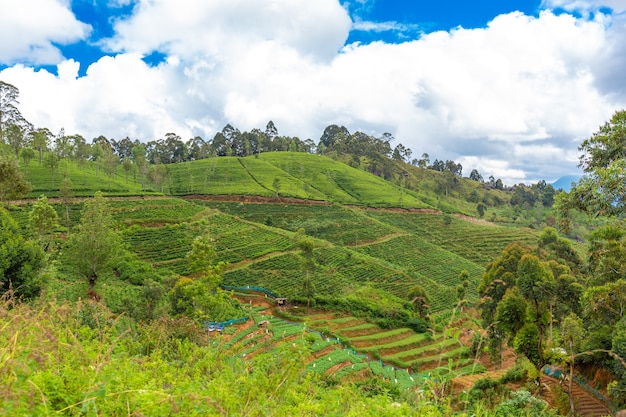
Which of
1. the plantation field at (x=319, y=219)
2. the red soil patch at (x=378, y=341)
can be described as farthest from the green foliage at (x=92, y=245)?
the plantation field at (x=319, y=219)

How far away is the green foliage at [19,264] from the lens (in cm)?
1642

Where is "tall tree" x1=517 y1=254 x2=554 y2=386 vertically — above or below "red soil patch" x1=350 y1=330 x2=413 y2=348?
above

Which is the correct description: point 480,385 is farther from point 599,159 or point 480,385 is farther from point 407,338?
point 407,338

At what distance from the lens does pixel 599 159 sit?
12461 millimetres

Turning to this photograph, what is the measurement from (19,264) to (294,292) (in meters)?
24.3

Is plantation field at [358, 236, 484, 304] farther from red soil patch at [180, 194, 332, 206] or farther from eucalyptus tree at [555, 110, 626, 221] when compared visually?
eucalyptus tree at [555, 110, 626, 221]

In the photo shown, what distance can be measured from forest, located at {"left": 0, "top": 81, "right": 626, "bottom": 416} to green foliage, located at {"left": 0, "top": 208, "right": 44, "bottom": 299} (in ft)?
0.31

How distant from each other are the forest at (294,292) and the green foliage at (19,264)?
0.31ft

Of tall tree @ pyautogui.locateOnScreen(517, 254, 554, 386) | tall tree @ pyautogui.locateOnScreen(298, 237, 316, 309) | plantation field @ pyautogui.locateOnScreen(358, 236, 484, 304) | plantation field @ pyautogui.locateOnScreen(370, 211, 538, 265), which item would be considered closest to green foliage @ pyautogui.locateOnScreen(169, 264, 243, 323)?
tall tree @ pyautogui.locateOnScreen(298, 237, 316, 309)

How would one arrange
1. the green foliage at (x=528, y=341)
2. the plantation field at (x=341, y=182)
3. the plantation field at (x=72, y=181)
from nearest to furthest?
the green foliage at (x=528, y=341) < the plantation field at (x=72, y=181) < the plantation field at (x=341, y=182)

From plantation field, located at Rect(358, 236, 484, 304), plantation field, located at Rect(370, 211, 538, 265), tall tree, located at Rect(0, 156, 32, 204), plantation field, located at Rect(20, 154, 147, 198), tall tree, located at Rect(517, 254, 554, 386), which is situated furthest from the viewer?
plantation field, located at Rect(370, 211, 538, 265)

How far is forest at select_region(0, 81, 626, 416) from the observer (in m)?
4.34

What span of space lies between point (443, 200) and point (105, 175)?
8009cm

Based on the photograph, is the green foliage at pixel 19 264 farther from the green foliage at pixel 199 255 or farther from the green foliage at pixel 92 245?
the green foliage at pixel 92 245
